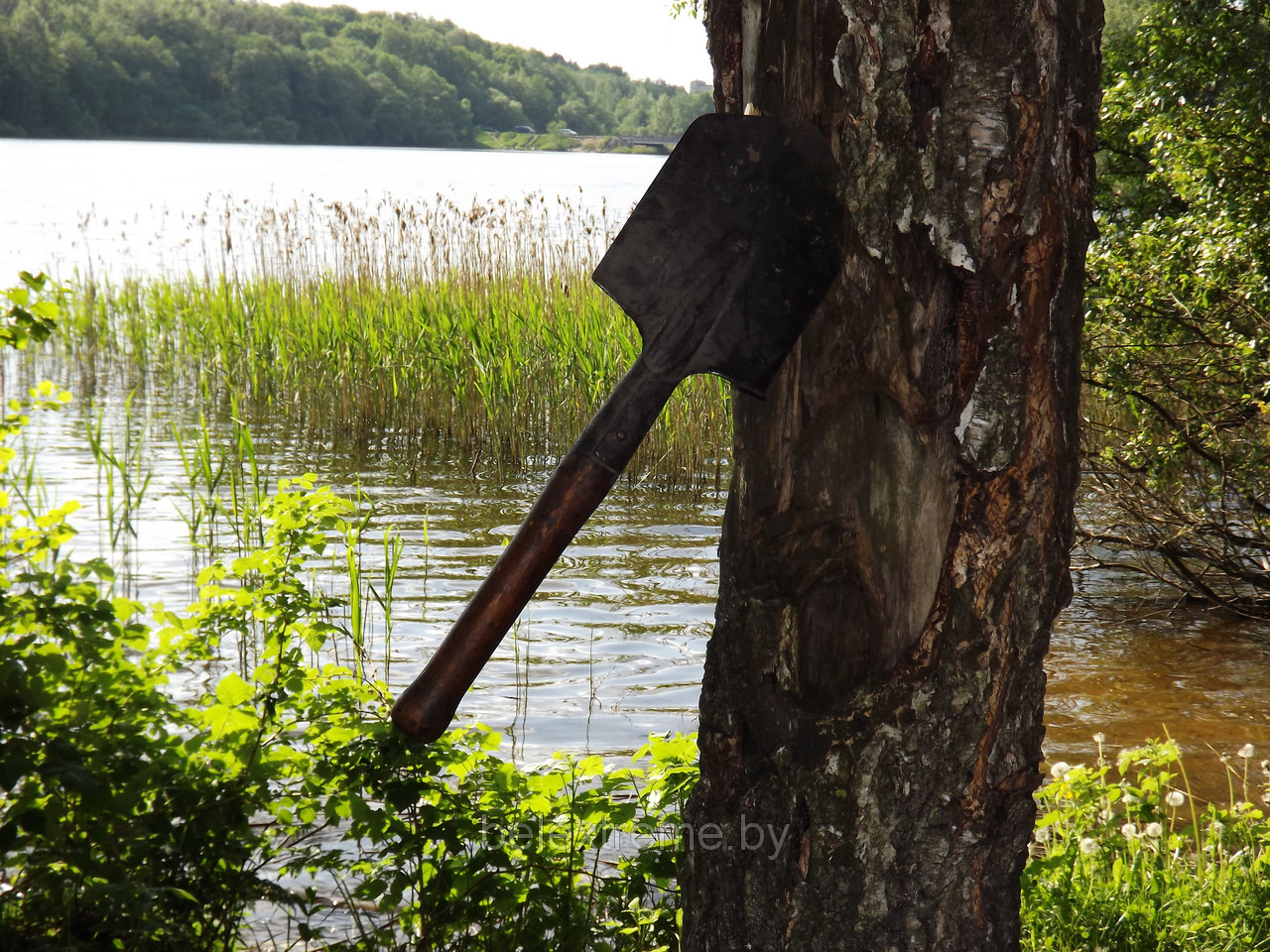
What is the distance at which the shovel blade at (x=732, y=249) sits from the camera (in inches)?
59.9

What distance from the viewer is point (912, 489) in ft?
4.89

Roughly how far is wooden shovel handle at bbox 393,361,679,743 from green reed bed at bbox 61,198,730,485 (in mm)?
6545

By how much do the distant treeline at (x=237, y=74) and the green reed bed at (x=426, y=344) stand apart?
37768 mm

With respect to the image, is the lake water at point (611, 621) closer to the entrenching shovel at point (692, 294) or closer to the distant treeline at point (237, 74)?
the entrenching shovel at point (692, 294)

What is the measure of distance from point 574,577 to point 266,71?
52.7 meters

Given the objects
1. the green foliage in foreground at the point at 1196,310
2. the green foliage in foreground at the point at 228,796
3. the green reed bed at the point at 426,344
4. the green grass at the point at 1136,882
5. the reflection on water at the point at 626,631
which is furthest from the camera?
the green reed bed at the point at 426,344

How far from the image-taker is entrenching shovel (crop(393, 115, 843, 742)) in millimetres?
1480

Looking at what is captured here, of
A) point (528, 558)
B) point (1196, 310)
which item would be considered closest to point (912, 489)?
point (528, 558)

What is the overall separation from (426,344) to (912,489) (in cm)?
767

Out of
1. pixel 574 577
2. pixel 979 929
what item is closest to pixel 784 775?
pixel 979 929

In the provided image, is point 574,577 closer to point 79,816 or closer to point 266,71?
point 79,816

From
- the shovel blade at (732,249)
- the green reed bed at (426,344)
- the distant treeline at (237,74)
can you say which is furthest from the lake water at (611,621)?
the distant treeline at (237,74)

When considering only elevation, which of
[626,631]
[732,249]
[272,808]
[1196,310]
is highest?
[1196,310]

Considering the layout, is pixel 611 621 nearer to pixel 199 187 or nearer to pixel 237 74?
pixel 199 187
